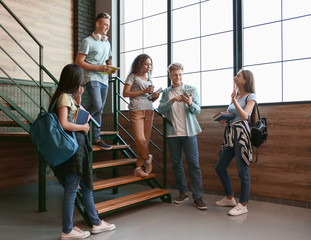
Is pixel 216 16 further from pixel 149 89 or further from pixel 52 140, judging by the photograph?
pixel 52 140

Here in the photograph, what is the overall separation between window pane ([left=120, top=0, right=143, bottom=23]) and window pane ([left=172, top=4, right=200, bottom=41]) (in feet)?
2.74

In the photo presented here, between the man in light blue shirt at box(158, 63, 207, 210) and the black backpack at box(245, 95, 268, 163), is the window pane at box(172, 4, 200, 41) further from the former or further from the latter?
the black backpack at box(245, 95, 268, 163)

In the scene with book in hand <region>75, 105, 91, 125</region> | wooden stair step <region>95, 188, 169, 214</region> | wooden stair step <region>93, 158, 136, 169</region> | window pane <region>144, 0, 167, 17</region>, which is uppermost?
window pane <region>144, 0, 167, 17</region>

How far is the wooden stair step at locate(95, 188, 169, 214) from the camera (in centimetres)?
270

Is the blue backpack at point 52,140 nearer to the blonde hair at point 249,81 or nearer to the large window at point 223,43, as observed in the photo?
the blonde hair at point 249,81

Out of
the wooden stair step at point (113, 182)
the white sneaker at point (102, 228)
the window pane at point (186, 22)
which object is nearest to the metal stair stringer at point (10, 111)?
the wooden stair step at point (113, 182)

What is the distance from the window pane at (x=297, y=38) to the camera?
3.32 metres

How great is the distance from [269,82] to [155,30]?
212 cm

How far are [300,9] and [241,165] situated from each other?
200cm

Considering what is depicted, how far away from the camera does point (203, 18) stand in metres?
4.20

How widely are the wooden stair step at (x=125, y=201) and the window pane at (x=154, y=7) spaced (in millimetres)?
2922

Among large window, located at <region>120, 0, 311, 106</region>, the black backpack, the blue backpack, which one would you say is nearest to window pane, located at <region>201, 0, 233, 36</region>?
large window, located at <region>120, 0, 311, 106</region>

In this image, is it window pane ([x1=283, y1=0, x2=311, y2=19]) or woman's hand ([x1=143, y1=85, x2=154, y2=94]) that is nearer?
woman's hand ([x1=143, y1=85, x2=154, y2=94])

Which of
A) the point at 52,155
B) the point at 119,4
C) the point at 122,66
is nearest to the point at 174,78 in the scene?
the point at 52,155
